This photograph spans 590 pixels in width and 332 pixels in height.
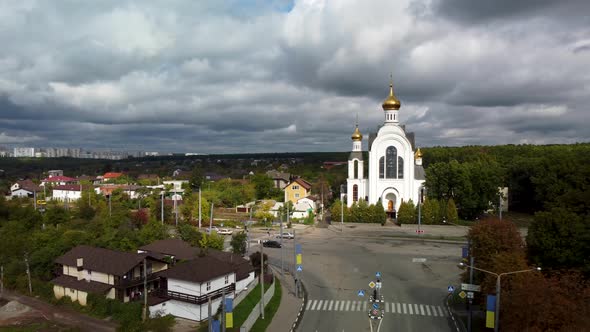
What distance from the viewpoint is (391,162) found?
60.8 m

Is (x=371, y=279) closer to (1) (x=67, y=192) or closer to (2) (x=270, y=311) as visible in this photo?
(2) (x=270, y=311)

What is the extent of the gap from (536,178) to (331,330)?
46.7 metres

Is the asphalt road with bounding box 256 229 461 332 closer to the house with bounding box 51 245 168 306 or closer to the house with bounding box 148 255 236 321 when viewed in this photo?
A: the house with bounding box 148 255 236 321

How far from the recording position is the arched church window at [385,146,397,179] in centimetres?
6062

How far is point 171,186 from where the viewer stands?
89.8m

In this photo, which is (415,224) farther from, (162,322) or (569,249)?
(162,322)

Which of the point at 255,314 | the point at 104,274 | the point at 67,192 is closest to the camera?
the point at 255,314

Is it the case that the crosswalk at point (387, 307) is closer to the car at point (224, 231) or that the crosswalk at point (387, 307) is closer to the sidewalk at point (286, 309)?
the sidewalk at point (286, 309)

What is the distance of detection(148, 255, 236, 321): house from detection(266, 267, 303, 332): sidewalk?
12.3ft

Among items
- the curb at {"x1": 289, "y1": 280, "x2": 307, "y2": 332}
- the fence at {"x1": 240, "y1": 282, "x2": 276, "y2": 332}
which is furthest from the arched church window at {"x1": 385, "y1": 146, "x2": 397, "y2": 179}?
the fence at {"x1": 240, "y1": 282, "x2": 276, "y2": 332}

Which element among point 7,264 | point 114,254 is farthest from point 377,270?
point 7,264

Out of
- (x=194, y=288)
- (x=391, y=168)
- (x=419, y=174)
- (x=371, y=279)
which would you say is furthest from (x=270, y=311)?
(x=419, y=174)

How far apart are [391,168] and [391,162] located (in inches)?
34.9

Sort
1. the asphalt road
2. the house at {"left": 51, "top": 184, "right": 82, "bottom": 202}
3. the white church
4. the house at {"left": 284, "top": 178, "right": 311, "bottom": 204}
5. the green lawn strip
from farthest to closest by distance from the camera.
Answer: the house at {"left": 51, "top": 184, "right": 82, "bottom": 202}
the house at {"left": 284, "top": 178, "right": 311, "bottom": 204}
the white church
the asphalt road
the green lawn strip
